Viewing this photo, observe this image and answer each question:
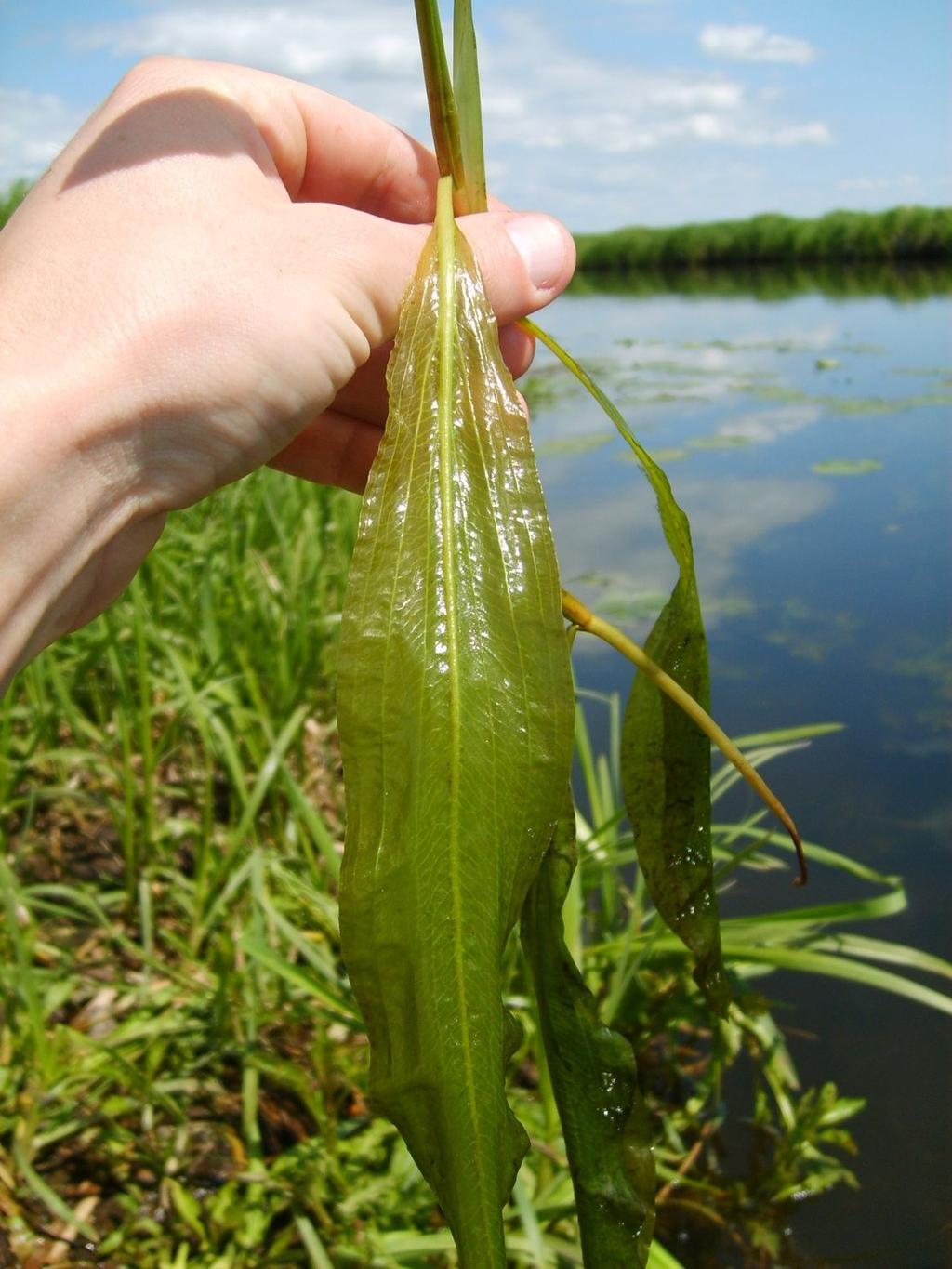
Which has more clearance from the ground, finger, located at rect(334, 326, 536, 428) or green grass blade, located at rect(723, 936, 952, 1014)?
finger, located at rect(334, 326, 536, 428)

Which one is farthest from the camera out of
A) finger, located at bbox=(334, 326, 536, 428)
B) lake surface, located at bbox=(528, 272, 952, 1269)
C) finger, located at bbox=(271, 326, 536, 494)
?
lake surface, located at bbox=(528, 272, 952, 1269)

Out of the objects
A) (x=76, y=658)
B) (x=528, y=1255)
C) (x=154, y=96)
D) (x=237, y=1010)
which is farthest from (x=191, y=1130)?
(x=154, y=96)

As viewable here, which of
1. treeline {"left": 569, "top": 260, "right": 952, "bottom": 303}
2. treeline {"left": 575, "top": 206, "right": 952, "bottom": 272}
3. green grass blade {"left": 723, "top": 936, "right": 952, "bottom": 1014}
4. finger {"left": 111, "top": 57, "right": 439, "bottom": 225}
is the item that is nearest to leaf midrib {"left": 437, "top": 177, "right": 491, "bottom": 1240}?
finger {"left": 111, "top": 57, "right": 439, "bottom": 225}

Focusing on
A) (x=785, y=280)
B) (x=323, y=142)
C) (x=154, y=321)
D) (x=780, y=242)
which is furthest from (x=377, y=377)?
(x=780, y=242)

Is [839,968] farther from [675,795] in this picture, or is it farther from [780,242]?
[780,242]

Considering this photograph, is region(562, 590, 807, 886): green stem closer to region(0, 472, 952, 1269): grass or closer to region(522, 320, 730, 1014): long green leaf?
region(522, 320, 730, 1014): long green leaf

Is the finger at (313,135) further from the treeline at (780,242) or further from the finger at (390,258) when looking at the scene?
the treeline at (780,242)
